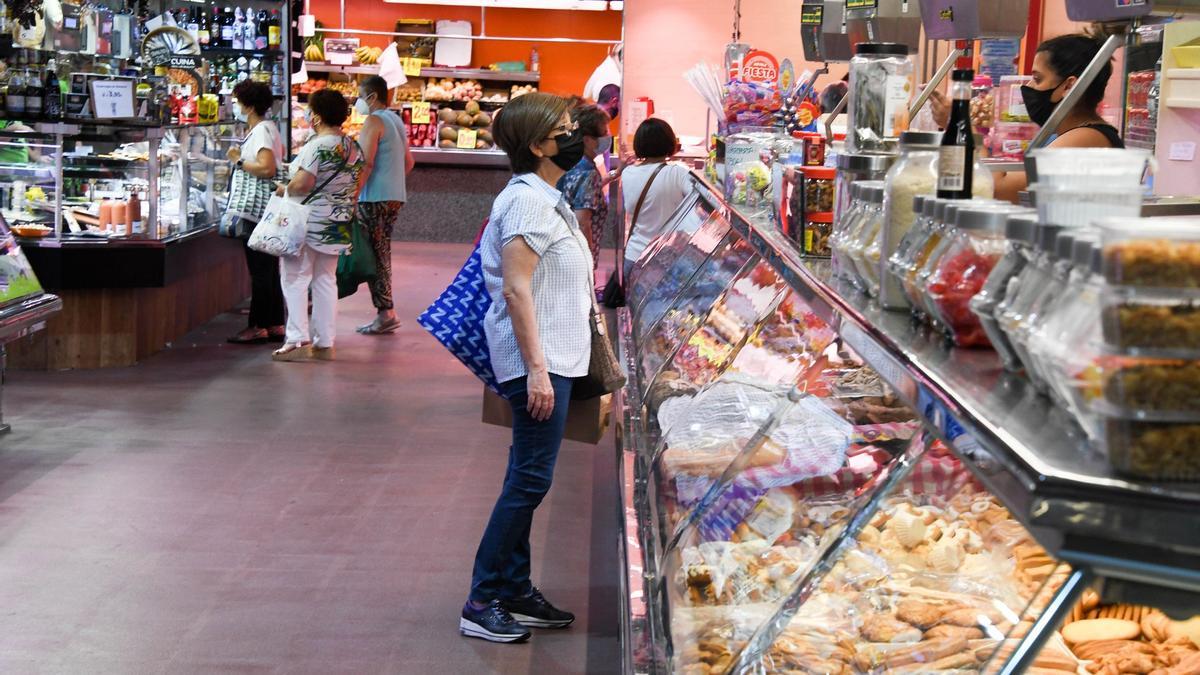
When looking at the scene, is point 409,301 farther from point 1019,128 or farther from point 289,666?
point 289,666

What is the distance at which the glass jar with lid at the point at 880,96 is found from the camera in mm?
3029

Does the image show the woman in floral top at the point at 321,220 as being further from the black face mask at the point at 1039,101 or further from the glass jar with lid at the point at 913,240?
the glass jar with lid at the point at 913,240

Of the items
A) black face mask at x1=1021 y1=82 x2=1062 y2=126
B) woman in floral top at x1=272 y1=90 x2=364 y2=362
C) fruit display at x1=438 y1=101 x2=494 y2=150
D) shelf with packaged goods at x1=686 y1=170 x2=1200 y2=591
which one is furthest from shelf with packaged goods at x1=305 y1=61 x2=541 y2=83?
shelf with packaged goods at x1=686 y1=170 x2=1200 y2=591

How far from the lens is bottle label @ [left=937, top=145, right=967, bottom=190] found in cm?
214

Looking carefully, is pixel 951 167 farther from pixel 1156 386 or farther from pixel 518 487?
pixel 518 487

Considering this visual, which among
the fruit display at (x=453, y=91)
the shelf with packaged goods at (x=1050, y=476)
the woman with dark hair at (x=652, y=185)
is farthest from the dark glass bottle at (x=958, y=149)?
the fruit display at (x=453, y=91)

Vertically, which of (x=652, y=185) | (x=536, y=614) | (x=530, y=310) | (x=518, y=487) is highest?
(x=652, y=185)

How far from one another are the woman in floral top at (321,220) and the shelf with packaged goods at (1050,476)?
690cm

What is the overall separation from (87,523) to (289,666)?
161 centimetres

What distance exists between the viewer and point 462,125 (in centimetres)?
1527

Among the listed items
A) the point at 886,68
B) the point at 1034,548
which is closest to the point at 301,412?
the point at 886,68

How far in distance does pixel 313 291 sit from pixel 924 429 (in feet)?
22.5

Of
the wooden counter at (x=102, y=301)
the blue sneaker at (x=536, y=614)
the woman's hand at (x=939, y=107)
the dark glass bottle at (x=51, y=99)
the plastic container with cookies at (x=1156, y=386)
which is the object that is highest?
the dark glass bottle at (x=51, y=99)

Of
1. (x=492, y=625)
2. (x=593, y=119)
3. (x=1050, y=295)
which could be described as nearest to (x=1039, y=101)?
(x=492, y=625)
